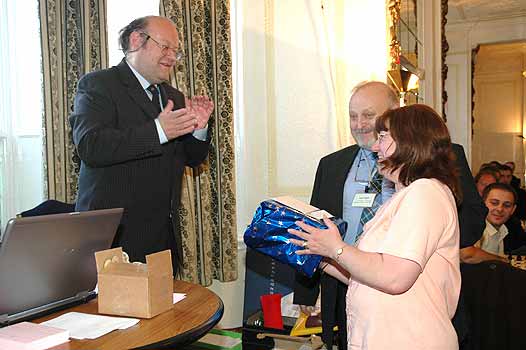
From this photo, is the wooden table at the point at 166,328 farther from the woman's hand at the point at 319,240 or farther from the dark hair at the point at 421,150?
the dark hair at the point at 421,150

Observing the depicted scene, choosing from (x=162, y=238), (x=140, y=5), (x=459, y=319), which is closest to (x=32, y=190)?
(x=162, y=238)

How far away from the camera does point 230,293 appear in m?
4.11

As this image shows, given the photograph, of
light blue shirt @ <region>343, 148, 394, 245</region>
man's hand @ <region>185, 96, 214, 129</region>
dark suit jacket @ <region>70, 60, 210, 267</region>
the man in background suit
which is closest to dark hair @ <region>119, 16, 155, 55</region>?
dark suit jacket @ <region>70, 60, 210, 267</region>

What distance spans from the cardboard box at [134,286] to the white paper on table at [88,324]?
0.12ft

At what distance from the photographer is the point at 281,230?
1.63 metres

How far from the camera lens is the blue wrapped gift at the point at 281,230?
5.31 feet

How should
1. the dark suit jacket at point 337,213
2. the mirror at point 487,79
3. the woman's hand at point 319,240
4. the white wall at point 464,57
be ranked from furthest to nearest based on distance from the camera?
the white wall at point 464,57, the mirror at point 487,79, the dark suit jacket at point 337,213, the woman's hand at point 319,240

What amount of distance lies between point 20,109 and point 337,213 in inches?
68.1

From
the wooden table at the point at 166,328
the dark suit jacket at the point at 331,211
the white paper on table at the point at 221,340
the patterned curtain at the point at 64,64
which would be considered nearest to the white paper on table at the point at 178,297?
the wooden table at the point at 166,328

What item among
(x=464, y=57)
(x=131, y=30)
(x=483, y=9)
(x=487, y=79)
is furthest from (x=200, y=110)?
(x=487, y=79)

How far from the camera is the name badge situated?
7.28 ft

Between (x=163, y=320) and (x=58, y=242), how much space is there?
35 cm

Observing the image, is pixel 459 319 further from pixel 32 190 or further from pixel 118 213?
pixel 32 190

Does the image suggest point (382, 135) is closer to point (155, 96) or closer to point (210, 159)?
point (155, 96)
